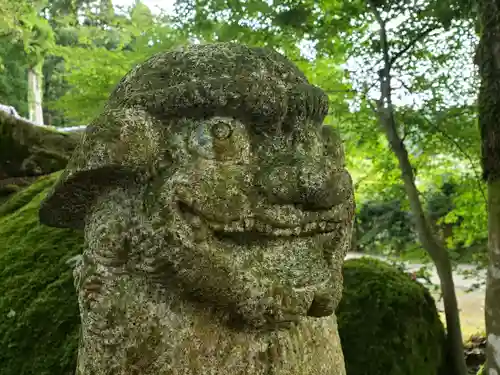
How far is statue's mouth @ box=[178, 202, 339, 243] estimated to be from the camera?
127 cm

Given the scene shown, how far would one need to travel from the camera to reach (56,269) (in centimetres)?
271

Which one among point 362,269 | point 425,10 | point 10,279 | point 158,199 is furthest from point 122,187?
point 425,10

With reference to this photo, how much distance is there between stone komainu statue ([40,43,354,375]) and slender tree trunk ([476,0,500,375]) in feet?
5.35

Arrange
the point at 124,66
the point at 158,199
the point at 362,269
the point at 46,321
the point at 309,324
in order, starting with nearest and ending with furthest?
the point at 158,199 → the point at 309,324 → the point at 46,321 → the point at 362,269 → the point at 124,66

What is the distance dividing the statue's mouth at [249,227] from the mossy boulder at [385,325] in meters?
1.57

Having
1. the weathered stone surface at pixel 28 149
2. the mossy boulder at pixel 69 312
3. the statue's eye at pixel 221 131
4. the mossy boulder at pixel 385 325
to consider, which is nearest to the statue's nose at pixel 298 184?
the statue's eye at pixel 221 131

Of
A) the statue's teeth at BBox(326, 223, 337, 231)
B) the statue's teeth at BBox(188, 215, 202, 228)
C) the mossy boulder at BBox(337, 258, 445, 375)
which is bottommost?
the mossy boulder at BBox(337, 258, 445, 375)

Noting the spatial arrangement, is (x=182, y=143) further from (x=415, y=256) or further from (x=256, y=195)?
(x=415, y=256)

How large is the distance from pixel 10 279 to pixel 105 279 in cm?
161

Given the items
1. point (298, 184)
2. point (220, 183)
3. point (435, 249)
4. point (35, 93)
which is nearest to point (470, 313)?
point (435, 249)

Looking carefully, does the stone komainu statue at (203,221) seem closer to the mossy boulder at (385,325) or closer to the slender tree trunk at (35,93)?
the mossy boulder at (385,325)

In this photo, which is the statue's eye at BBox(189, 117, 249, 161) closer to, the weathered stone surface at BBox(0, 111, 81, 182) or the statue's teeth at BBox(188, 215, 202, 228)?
the statue's teeth at BBox(188, 215, 202, 228)

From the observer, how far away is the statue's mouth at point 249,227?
127 cm

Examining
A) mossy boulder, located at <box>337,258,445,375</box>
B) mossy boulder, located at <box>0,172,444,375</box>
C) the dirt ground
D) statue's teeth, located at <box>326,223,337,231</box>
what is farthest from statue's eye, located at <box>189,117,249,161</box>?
the dirt ground
